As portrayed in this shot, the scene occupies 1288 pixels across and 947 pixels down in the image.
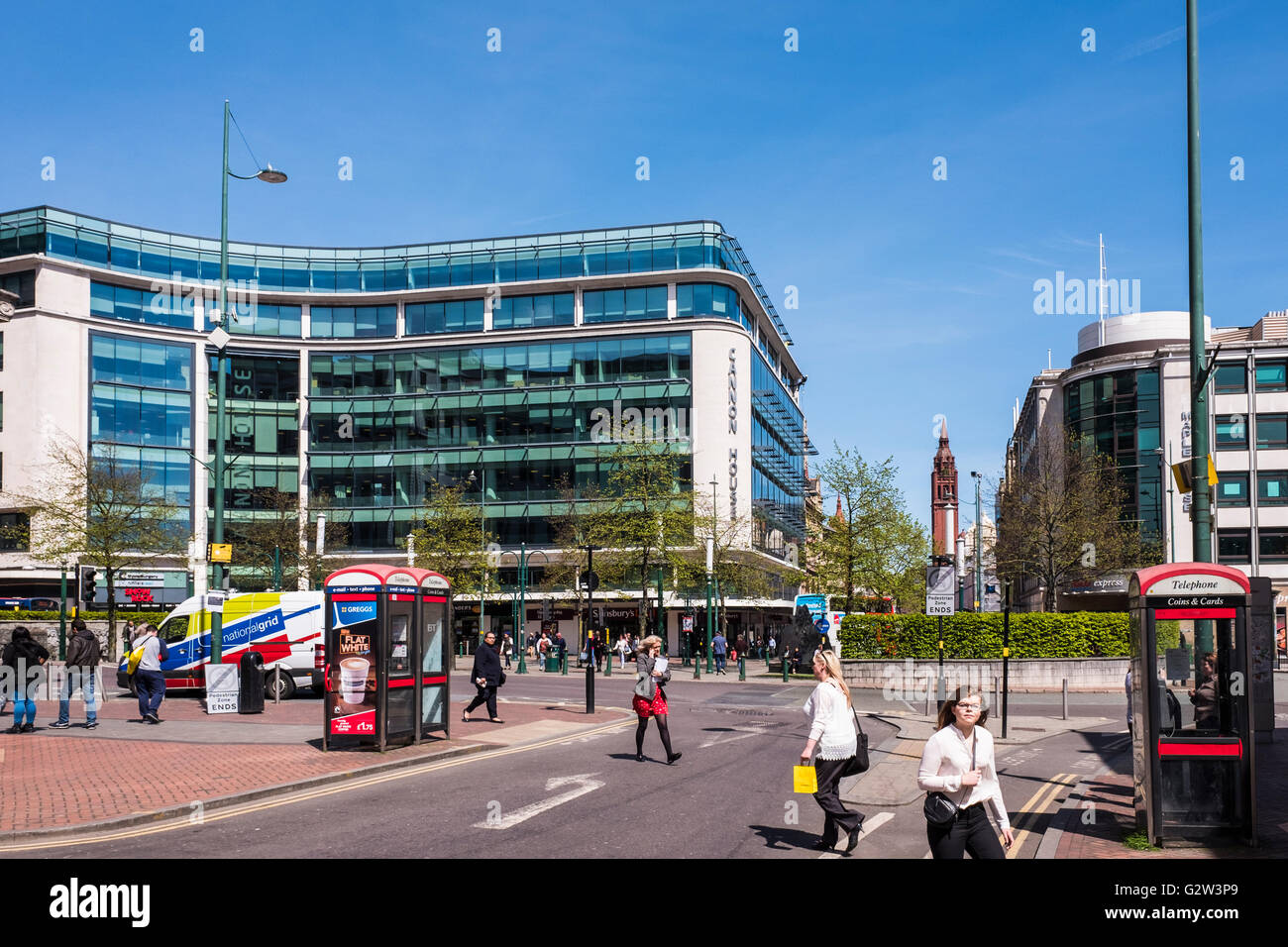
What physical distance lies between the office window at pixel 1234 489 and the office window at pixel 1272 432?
6.86 ft

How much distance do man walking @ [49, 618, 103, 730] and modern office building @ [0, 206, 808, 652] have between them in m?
45.1

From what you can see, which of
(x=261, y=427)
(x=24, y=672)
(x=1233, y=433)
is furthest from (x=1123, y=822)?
(x=261, y=427)

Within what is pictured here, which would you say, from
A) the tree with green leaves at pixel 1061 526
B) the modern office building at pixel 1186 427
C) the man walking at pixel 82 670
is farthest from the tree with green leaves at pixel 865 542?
the man walking at pixel 82 670

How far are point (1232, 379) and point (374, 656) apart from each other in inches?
2551

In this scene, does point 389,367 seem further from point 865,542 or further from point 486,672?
point 486,672

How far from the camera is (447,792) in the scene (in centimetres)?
1295

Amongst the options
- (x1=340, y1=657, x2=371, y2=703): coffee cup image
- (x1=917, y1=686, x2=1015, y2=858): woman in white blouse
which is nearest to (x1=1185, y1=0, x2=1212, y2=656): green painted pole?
(x1=917, y1=686, x2=1015, y2=858): woman in white blouse

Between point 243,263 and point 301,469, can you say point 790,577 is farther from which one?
point 243,263

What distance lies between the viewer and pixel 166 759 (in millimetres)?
15242

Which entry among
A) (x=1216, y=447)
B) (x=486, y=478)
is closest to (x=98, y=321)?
(x=486, y=478)

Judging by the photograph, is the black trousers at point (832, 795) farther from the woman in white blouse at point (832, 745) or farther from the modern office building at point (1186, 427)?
the modern office building at point (1186, 427)

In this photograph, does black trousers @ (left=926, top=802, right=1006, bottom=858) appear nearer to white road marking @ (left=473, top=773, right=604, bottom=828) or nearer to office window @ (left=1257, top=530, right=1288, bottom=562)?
white road marking @ (left=473, top=773, right=604, bottom=828)

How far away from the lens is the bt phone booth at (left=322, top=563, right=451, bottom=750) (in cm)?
1647
